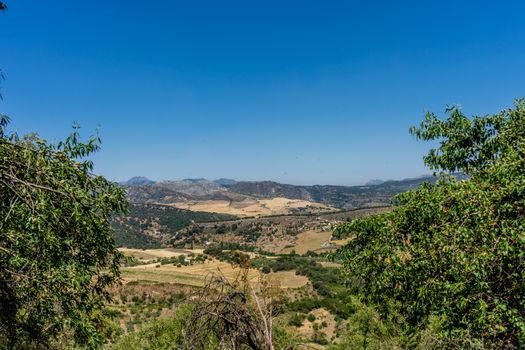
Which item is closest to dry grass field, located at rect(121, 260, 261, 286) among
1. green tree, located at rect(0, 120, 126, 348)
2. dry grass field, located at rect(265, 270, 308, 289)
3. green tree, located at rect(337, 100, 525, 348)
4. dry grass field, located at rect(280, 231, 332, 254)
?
dry grass field, located at rect(265, 270, 308, 289)

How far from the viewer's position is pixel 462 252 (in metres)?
6.93

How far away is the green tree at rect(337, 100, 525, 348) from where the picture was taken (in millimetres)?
6922

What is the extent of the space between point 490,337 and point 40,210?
32.0 ft

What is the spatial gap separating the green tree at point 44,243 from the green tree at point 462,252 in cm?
700

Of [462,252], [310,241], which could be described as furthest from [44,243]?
[310,241]

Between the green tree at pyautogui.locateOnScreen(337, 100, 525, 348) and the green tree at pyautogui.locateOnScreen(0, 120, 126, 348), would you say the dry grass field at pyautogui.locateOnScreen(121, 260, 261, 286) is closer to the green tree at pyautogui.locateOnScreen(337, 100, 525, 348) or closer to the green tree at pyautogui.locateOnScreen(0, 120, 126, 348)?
the green tree at pyautogui.locateOnScreen(337, 100, 525, 348)

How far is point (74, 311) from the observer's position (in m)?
7.37

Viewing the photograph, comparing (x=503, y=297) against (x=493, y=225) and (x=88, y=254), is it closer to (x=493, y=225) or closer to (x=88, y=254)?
(x=493, y=225)

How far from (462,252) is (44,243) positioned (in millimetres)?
8110

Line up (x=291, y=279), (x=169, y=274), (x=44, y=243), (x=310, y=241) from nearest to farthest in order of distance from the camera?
1. (x=44, y=243)
2. (x=169, y=274)
3. (x=291, y=279)
4. (x=310, y=241)

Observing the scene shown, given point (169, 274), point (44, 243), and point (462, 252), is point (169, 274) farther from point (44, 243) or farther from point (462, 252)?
point (462, 252)

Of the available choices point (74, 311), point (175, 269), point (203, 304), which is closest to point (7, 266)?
point (74, 311)

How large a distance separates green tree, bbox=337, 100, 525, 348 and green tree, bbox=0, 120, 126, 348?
6997mm

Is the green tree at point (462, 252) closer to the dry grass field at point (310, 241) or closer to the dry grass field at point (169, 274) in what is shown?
the dry grass field at point (169, 274)
